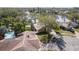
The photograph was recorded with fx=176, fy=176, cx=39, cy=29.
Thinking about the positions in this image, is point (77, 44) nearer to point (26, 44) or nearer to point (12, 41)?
point (26, 44)

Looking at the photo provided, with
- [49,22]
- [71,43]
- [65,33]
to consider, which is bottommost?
[71,43]

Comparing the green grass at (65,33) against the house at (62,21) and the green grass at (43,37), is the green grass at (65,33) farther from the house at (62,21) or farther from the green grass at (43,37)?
the green grass at (43,37)

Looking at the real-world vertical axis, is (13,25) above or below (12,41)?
above

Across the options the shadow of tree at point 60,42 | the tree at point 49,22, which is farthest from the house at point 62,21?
the shadow of tree at point 60,42

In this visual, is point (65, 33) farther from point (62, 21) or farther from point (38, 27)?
point (38, 27)

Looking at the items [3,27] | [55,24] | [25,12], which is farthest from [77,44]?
[3,27]

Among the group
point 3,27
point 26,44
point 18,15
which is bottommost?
point 26,44

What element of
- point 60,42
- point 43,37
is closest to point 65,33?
point 60,42
